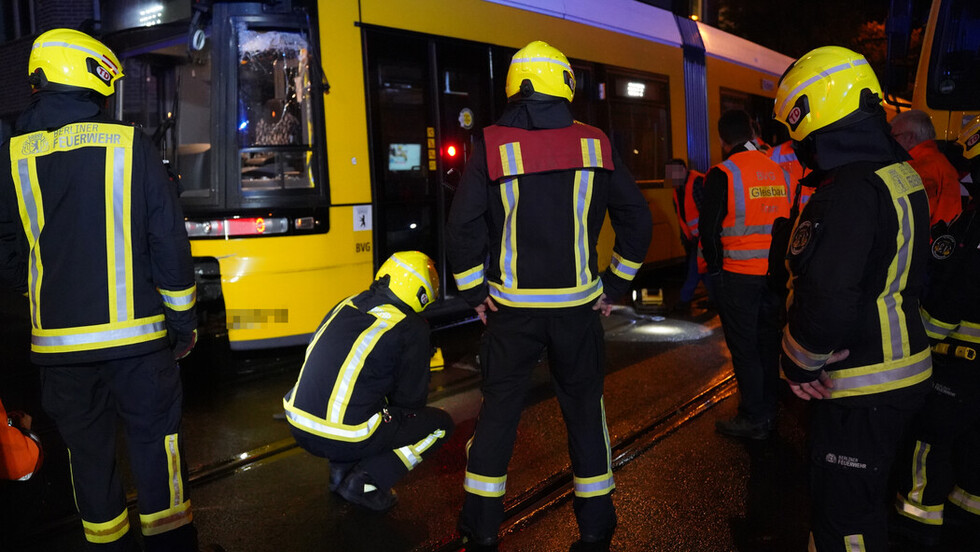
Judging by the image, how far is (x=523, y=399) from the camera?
309 centimetres

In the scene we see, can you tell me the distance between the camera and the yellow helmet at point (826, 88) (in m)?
2.30

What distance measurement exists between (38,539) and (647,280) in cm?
848

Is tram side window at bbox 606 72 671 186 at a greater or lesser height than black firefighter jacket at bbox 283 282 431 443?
greater

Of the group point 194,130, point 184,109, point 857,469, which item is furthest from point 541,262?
point 184,109

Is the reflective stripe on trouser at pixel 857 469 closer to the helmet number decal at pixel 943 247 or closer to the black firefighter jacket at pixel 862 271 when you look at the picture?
the black firefighter jacket at pixel 862 271

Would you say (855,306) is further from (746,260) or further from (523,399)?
(746,260)

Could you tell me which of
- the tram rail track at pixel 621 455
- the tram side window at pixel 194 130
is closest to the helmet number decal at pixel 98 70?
the tram rail track at pixel 621 455

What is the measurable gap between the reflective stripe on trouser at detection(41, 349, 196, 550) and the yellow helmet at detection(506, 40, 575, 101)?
1756mm

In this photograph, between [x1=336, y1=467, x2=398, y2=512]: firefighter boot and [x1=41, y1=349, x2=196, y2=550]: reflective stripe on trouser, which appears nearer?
[x1=41, y1=349, x2=196, y2=550]: reflective stripe on trouser

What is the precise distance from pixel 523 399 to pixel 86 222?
1828 mm

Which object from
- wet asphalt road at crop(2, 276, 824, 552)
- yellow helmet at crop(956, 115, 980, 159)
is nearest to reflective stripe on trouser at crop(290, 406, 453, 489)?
wet asphalt road at crop(2, 276, 824, 552)

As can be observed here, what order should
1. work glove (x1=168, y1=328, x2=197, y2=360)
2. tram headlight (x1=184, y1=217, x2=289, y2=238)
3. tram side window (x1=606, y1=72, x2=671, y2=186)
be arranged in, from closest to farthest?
work glove (x1=168, y1=328, x2=197, y2=360)
tram headlight (x1=184, y1=217, x2=289, y2=238)
tram side window (x1=606, y1=72, x2=671, y2=186)

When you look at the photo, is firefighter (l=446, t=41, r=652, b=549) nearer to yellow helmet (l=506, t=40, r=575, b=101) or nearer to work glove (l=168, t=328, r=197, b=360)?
yellow helmet (l=506, t=40, r=575, b=101)

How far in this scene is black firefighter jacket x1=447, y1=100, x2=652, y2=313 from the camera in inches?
114
